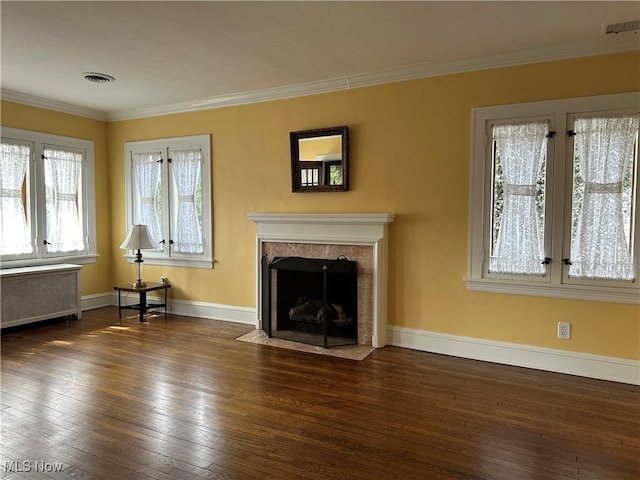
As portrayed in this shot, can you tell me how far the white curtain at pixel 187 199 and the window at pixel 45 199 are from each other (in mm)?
1308

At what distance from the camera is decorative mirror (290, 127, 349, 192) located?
4.40 meters

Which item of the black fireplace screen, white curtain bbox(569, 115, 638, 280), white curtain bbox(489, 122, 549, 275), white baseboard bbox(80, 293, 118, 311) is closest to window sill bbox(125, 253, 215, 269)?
white baseboard bbox(80, 293, 118, 311)

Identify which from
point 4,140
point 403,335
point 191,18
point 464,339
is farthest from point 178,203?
point 464,339

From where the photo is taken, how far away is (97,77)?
4285mm

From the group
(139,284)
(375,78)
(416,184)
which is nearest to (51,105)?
(139,284)

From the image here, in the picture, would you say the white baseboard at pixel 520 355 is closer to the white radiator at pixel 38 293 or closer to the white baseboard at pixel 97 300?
the white radiator at pixel 38 293

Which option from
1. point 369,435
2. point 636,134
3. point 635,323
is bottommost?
point 369,435

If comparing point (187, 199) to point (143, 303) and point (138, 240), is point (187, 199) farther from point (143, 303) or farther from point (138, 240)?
point (143, 303)

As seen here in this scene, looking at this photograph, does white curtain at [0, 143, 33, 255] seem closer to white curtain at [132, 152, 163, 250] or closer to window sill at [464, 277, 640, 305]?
white curtain at [132, 152, 163, 250]

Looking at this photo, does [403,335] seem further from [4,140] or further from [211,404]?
[4,140]

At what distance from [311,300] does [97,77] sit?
3110 mm

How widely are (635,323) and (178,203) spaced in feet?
16.0

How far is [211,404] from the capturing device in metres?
2.92

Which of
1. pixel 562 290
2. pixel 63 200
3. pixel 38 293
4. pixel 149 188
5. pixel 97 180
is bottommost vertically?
pixel 38 293
